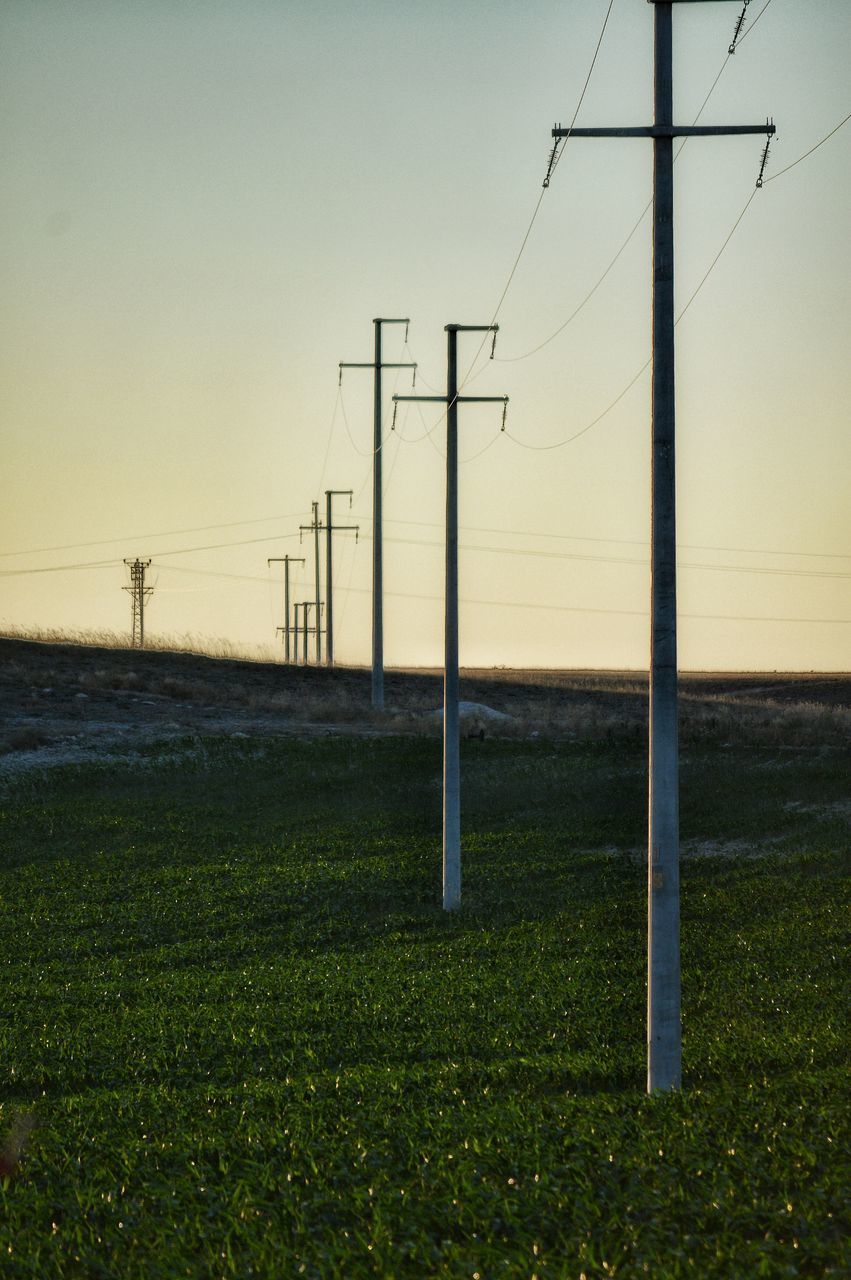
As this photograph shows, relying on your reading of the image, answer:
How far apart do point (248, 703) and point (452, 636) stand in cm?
3773

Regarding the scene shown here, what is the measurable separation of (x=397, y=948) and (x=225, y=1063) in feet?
19.9

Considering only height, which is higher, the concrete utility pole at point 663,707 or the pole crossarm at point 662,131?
the pole crossarm at point 662,131

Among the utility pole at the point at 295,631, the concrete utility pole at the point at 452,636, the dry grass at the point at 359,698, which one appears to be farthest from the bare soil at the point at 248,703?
the concrete utility pole at the point at 452,636

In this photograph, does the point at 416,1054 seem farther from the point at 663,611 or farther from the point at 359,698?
the point at 359,698

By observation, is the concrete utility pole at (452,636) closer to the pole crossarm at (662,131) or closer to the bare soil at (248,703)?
the pole crossarm at (662,131)

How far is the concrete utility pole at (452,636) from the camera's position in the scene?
2069 centimetres

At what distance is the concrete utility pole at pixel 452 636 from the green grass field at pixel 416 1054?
923 millimetres

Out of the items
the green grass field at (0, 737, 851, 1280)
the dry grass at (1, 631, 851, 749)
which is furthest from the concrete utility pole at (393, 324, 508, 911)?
the dry grass at (1, 631, 851, 749)

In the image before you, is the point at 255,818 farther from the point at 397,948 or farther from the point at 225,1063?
the point at 225,1063

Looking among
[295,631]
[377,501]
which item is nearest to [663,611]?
[377,501]

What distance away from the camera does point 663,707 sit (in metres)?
10.8

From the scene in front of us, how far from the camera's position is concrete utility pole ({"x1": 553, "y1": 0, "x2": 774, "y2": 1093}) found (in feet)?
35.4

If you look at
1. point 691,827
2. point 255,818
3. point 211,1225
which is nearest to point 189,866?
point 255,818

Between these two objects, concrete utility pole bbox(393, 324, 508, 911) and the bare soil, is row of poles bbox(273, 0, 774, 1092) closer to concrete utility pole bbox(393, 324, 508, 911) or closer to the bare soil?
concrete utility pole bbox(393, 324, 508, 911)
